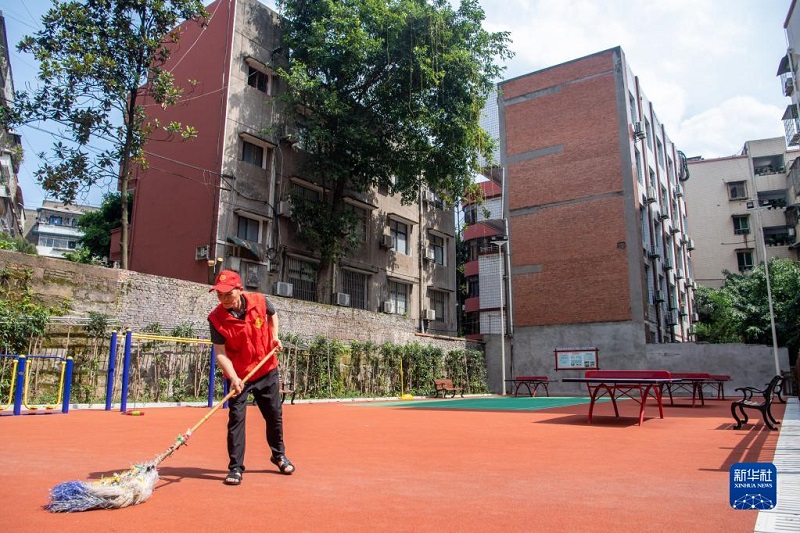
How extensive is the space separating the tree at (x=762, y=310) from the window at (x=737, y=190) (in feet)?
47.9

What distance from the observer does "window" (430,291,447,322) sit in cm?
2961

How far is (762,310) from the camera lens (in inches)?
1064

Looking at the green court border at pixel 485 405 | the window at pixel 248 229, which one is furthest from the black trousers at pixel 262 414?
the window at pixel 248 229

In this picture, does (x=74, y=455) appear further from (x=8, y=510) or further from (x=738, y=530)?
(x=738, y=530)

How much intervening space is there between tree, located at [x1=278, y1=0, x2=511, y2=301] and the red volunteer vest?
16431 millimetres

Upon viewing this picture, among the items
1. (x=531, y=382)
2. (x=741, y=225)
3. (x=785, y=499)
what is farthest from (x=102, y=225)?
(x=741, y=225)

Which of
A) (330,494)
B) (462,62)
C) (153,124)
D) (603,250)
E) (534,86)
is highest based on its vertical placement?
(534,86)

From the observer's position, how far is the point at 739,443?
6496 millimetres

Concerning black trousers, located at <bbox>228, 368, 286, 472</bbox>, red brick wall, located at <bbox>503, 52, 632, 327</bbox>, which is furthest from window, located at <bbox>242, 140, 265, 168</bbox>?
black trousers, located at <bbox>228, 368, 286, 472</bbox>

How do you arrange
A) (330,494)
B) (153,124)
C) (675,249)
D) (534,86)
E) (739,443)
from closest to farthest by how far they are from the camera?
1. (330,494)
2. (739,443)
3. (153,124)
4. (534,86)
5. (675,249)

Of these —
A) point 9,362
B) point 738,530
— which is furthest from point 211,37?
point 738,530

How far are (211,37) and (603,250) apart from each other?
19.2 meters

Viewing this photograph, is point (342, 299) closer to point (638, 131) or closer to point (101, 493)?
point (638, 131)

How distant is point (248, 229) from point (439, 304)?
41.4 ft
